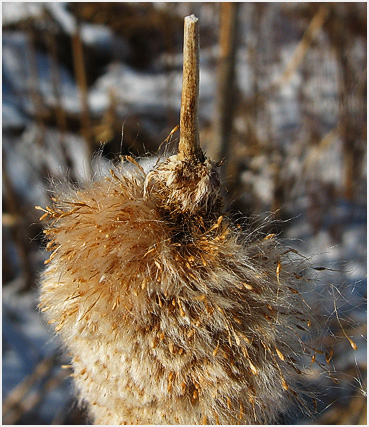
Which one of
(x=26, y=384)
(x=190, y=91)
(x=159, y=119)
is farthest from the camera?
(x=159, y=119)

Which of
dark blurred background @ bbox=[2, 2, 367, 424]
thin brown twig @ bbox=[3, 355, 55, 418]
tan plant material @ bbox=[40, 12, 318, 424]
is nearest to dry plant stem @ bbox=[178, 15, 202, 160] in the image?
tan plant material @ bbox=[40, 12, 318, 424]

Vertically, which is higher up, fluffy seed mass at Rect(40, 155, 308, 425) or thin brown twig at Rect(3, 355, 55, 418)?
fluffy seed mass at Rect(40, 155, 308, 425)

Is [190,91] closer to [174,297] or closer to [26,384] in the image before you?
[174,297]

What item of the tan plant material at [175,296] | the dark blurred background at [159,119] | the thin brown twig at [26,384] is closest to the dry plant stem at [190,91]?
the tan plant material at [175,296]

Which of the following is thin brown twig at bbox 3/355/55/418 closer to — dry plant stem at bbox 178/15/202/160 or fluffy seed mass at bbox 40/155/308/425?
fluffy seed mass at bbox 40/155/308/425

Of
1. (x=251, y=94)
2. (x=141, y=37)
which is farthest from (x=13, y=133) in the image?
(x=251, y=94)

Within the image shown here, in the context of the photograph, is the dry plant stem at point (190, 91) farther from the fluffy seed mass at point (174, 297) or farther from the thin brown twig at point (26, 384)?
the thin brown twig at point (26, 384)

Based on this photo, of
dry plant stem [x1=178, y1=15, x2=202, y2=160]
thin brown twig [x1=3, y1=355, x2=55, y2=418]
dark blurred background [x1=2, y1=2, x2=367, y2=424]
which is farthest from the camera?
dark blurred background [x1=2, y1=2, x2=367, y2=424]

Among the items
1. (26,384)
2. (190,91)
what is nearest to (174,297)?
(190,91)
